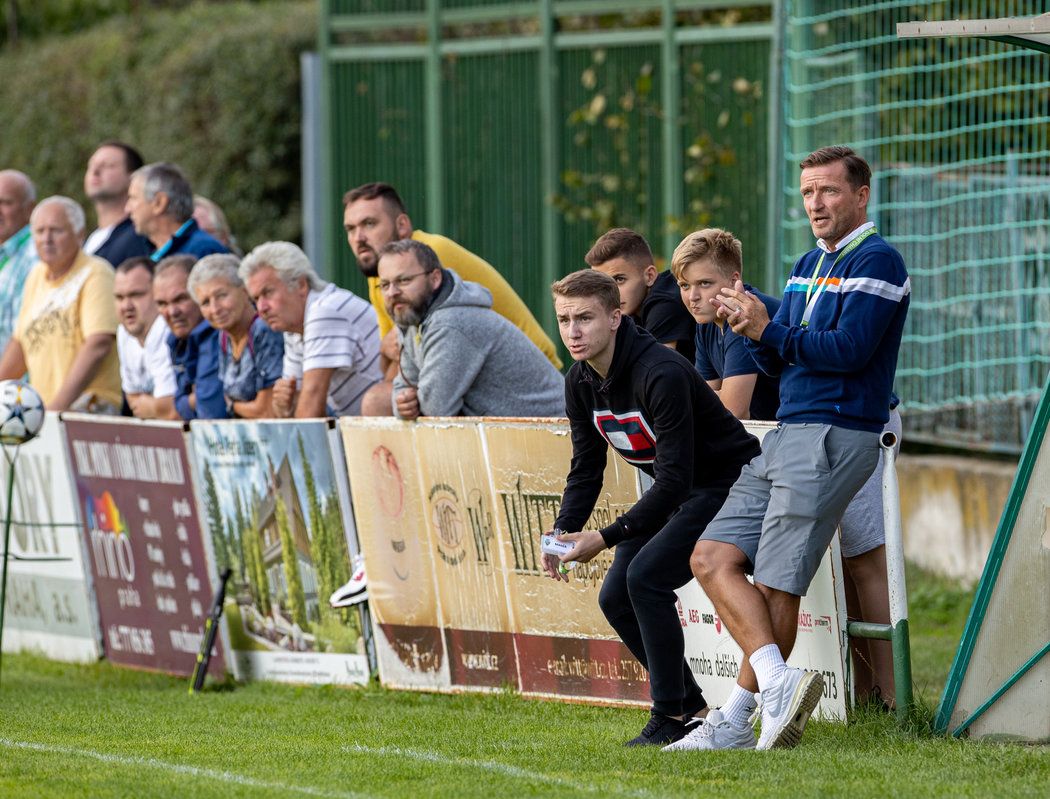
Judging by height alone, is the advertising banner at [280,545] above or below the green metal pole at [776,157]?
below

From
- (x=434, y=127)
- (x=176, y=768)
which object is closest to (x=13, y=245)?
(x=434, y=127)

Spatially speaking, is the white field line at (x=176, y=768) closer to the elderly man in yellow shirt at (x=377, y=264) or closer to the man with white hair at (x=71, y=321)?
the elderly man in yellow shirt at (x=377, y=264)

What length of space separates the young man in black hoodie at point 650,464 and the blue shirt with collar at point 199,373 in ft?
11.4

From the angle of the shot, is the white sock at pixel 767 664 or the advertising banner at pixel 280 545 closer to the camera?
the white sock at pixel 767 664

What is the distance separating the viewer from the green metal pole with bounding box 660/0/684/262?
43.2ft

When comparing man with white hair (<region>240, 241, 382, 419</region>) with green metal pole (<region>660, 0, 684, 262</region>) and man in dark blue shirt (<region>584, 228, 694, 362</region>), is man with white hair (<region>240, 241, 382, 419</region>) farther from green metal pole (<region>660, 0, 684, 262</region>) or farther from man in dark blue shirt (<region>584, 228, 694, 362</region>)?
green metal pole (<region>660, 0, 684, 262</region>)

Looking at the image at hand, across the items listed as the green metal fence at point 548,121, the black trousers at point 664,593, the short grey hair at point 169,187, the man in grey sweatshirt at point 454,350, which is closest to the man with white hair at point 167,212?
the short grey hair at point 169,187

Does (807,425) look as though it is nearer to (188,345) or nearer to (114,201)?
(188,345)

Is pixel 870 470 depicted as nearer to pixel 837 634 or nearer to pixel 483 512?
pixel 837 634

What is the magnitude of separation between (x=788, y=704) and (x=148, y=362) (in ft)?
17.3

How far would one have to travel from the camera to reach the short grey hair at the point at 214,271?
958 centimetres

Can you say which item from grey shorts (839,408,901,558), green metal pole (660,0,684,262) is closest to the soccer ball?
grey shorts (839,408,901,558)

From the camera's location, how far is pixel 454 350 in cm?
818

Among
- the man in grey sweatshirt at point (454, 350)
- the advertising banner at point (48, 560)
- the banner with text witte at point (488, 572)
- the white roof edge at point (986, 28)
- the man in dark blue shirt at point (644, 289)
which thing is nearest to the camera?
the white roof edge at point (986, 28)
